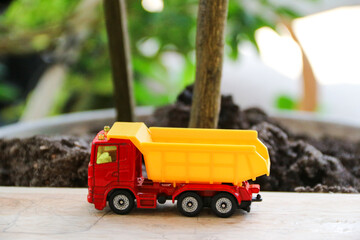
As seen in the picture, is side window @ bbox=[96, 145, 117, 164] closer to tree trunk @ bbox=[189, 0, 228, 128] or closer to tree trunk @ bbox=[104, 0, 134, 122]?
tree trunk @ bbox=[189, 0, 228, 128]

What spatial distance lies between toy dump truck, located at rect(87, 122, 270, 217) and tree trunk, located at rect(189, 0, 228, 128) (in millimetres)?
312

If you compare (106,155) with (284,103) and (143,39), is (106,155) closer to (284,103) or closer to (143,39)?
(143,39)

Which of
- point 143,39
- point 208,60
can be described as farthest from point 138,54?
point 208,60

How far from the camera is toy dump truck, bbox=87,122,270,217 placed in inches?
57.0

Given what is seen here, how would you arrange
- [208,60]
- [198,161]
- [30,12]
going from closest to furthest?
[198,161] → [208,60] → [30,12]

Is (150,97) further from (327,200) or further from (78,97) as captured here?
(327,200)

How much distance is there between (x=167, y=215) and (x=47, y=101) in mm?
2448

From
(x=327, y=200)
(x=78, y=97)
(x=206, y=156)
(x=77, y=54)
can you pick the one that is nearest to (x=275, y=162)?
(x=327, y=200)

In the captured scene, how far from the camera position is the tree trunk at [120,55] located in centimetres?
204

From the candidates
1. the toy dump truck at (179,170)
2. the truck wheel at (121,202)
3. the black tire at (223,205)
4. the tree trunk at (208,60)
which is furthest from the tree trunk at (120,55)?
the black tire at (223,205)

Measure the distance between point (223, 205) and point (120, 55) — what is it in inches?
37.6

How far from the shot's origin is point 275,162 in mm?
1934

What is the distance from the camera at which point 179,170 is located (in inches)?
58.1

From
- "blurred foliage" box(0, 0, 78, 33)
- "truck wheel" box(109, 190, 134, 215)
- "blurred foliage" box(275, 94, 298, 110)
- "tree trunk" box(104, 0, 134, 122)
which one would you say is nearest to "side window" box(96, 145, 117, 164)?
"truck wheel" box(109, 190, 134, 215)
